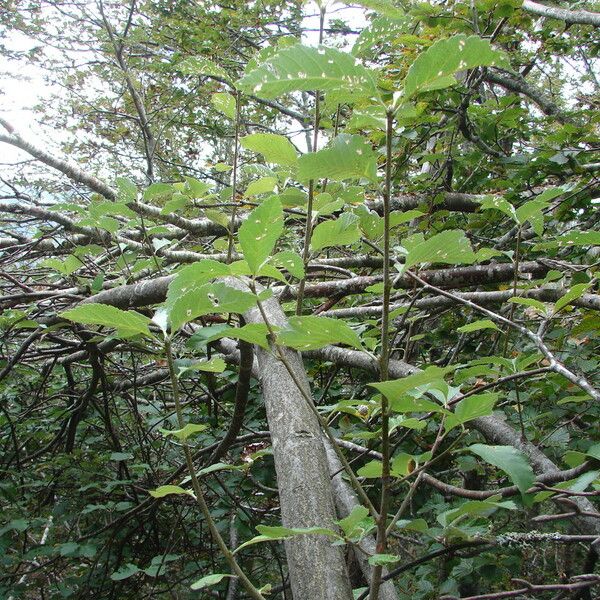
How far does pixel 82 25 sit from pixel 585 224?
20.6 feet

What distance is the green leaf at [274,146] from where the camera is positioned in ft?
2.58

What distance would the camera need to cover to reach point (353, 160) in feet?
2.04

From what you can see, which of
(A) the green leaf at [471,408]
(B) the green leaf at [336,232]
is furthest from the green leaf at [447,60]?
(A) the green leaf at [471,408]

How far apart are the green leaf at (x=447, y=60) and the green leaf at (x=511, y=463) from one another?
0.47 meters

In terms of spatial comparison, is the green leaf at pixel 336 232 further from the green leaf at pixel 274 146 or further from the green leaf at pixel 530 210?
the green leaf at pixel 530 210

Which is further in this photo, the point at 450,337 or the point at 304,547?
the point at 450,337

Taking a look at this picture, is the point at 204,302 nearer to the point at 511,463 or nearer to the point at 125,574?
the point at 511,463

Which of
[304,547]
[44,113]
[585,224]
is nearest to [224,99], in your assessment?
[304,547]

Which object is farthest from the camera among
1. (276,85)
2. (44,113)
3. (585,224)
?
(44,113)

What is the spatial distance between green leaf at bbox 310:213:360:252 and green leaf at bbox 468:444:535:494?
15.7 inches

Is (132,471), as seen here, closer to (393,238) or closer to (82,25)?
A: (393,238)

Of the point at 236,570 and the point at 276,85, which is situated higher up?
the point at 276,85

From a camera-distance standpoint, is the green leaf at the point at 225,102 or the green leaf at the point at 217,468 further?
the green leaf at the point at 225,102

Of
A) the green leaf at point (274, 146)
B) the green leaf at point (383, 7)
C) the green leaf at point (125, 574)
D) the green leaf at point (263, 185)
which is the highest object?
the green leaf at point (383, 7)
